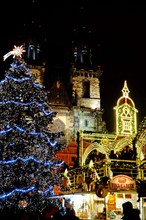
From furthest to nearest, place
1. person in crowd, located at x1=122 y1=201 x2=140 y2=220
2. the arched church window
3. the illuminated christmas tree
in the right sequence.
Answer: the arched church window
the illuminated christmas tree
person in crowd, located at x1=122 y1=201 x2=140 y2=220

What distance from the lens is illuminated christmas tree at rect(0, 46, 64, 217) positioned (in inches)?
726

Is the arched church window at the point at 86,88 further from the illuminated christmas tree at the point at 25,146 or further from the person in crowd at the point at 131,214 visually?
the person in crowd at the point at 131,214

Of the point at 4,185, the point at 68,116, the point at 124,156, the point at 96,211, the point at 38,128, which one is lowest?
the point at 96,211

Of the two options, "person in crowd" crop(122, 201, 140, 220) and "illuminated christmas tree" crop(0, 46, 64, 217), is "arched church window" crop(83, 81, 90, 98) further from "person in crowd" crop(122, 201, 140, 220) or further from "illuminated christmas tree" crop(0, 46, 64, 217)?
"person in crowd" crop(122, 201, 140, 220)

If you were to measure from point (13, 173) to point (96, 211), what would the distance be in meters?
5.06

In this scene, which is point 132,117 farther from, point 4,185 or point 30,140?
point 4,185

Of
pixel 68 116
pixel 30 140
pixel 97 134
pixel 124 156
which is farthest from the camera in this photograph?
pixel 68 116

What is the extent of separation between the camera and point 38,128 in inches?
801

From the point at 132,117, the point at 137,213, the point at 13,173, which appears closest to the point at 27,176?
the point at 13,173

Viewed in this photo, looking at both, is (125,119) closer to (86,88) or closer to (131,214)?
(131,214)

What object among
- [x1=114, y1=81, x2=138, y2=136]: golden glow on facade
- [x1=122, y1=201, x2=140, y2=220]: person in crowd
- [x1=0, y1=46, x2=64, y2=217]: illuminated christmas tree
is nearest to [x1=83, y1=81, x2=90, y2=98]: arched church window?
[x1=114, y1=81, x2=138, y2=136]: golden glow on facade

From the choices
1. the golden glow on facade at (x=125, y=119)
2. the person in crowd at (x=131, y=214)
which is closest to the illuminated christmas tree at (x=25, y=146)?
the golden glow on facade at (x=125, y=119)

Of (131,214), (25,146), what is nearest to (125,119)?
(25,146)

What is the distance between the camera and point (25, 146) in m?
19.2
